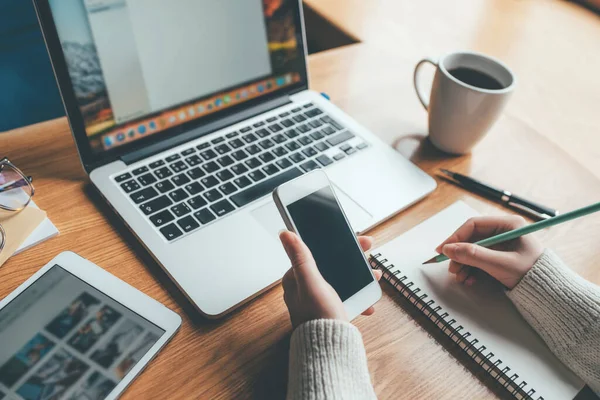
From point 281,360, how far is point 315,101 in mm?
443

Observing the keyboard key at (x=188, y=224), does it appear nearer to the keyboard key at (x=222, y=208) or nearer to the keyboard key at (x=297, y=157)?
the keyboard key at (x=222, y=208)

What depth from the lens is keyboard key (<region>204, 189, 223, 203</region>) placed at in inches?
23.6

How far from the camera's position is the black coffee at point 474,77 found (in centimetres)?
70

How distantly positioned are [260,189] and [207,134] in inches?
5.3

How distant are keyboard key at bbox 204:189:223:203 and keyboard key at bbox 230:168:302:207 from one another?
0.06ft

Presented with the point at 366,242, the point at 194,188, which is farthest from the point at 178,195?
the point at 366,242

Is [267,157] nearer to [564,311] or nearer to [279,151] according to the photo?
[279,151]

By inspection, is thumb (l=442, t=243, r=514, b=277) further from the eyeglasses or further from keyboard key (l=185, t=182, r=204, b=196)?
the eyeglasses

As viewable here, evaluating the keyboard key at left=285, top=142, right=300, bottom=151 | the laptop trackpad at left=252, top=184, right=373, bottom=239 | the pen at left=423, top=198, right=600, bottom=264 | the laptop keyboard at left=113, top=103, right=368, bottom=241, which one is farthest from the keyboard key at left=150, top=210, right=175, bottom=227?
the pen at left=423, top=198, right=600, bottom=264

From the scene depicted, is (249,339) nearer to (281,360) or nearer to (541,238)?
(281,360)

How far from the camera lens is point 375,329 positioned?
0.52m

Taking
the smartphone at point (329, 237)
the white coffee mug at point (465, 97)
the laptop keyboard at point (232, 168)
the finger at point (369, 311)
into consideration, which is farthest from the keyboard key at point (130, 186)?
the white coffee mug at point (465, 97)

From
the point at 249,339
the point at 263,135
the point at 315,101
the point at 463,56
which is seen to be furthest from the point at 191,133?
the point at 463,56

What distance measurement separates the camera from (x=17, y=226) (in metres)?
0.56
